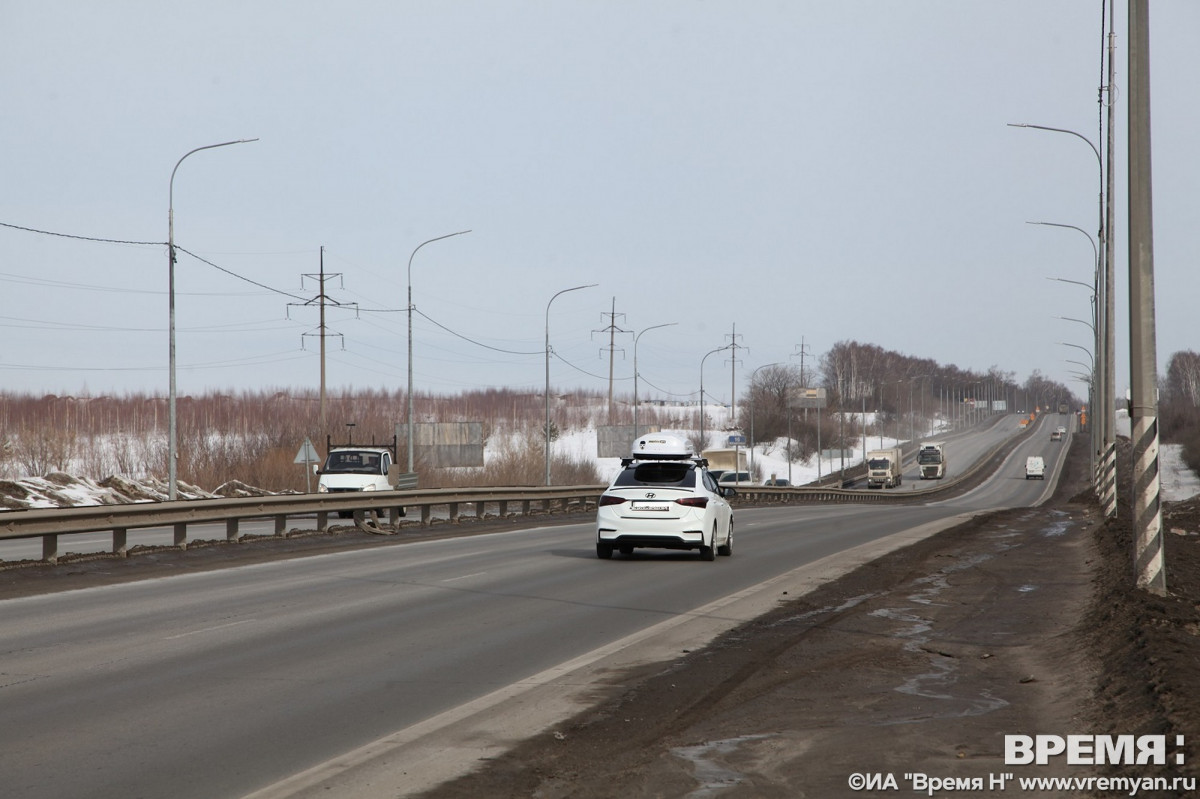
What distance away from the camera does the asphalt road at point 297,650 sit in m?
7.34

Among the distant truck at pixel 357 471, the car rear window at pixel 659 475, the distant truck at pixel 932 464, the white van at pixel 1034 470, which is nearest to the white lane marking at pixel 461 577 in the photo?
the car rear window at pixel 659 475

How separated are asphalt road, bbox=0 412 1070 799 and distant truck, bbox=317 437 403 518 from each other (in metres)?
13.7

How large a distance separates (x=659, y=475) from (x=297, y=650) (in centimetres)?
1108

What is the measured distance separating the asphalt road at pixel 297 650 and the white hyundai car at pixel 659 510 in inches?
19.3

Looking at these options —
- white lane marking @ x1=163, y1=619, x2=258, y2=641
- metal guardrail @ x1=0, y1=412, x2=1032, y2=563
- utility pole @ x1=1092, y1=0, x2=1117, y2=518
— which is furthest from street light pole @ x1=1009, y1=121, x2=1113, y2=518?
white lane marking @ x1=163, y1=619, x2=258, y2=641

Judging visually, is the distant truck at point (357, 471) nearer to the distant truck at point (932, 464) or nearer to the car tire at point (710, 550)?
the car tire at point (710, 550)

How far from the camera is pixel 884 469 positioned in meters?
102

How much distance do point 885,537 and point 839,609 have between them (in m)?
15.2

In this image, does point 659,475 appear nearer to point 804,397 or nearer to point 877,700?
point 877,700

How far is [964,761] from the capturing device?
22.7 feet

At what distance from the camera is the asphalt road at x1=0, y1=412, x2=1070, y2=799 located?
7.34 meters

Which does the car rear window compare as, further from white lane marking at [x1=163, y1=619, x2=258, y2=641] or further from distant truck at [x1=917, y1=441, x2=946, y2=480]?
distant truck at [x1=917, y1=441, x2=946, y2=480]

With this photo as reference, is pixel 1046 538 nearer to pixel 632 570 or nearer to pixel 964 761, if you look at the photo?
pixel 632 570

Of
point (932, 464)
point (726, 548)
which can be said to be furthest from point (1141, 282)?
point (932, 464)
